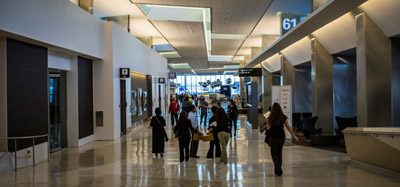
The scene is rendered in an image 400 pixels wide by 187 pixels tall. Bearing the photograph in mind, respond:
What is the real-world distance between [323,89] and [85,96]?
33.4 ft

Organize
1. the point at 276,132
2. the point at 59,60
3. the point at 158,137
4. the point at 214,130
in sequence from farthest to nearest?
the point at 59,60
the point at 158,137
the point at 214,130
the point at 276,132

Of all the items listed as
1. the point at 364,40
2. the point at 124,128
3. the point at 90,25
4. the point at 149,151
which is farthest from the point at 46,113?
the point at 364,40

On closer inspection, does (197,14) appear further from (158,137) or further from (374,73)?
(374,73)

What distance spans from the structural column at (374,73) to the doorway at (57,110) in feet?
32.5

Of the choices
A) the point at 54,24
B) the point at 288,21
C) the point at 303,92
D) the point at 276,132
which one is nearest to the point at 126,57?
the point at 288,21

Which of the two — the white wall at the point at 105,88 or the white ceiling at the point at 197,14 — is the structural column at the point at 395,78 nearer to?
the white ceiling at the point at 197,14

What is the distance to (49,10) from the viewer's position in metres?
11.5

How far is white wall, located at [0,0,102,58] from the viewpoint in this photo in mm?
9469

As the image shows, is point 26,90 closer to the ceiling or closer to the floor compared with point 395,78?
closer to the floor

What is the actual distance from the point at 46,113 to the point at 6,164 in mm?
2576

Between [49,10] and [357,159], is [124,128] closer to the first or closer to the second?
[49,10]

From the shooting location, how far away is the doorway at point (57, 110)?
13.9 m

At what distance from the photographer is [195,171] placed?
9.73 m

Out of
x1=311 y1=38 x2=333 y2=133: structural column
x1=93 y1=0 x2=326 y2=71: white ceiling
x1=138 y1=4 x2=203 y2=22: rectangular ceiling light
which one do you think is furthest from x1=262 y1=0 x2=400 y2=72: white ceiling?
x1=138 y1=4 x2=203 y2=22: rectangular ceiling light
